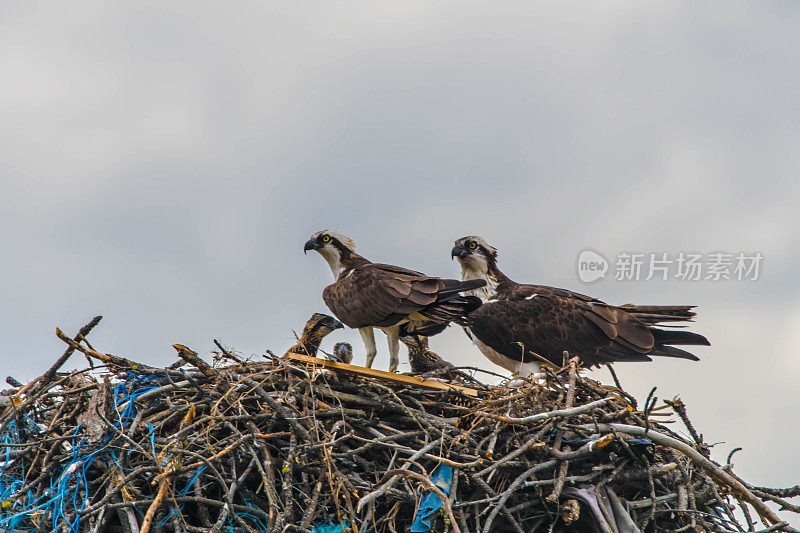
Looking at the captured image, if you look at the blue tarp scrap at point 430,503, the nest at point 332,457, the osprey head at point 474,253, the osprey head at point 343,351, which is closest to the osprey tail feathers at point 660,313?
the osprey head at point 474,253

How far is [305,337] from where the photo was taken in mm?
7547

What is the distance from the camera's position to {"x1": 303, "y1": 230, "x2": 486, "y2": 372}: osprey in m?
6.87

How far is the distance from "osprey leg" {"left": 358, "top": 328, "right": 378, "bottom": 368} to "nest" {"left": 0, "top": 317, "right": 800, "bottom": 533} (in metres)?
Result: 1.63

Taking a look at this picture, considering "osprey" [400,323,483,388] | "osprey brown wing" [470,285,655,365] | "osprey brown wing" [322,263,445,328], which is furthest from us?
"osprey brown wing" [470,285,655,365]

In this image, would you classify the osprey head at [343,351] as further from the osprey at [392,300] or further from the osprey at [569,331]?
the osprey at [569,331]

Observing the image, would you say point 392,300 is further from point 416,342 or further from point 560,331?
point 560,331

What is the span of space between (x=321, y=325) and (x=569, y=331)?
2.35 m

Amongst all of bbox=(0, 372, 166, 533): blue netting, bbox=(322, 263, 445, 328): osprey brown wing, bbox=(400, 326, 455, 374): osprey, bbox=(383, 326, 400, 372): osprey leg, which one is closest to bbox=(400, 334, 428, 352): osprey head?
bbox=(400, 326, 455, 374): osprey

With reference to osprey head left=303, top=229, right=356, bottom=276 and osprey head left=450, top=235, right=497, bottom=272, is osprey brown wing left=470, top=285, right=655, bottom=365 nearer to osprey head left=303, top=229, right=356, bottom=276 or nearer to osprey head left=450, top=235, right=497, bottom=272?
osprey head left=450, top=235, right=497, bottom=272

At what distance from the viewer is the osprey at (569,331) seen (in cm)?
761

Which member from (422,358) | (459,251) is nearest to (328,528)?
(422,358)

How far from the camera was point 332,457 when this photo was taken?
5.01m

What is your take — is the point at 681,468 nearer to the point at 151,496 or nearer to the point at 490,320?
the point at 490,320

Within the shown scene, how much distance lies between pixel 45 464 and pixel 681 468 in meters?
4.23
